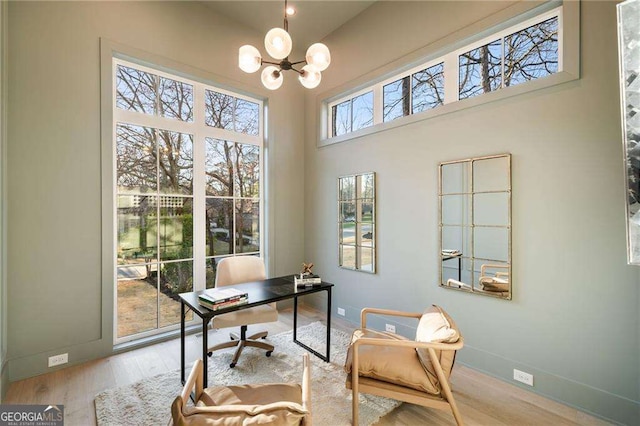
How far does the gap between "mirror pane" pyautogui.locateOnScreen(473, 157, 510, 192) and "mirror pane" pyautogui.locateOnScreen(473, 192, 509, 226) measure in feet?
0.19

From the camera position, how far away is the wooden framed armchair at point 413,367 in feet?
5.55

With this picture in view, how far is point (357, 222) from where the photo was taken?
3617 millimetres

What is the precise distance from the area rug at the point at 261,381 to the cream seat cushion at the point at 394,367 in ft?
1.18

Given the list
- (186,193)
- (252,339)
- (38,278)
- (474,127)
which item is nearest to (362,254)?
(252,339)

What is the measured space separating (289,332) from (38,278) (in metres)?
2.36

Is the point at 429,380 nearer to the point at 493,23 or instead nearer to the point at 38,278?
the point at 493,23

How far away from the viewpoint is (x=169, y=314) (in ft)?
10.7

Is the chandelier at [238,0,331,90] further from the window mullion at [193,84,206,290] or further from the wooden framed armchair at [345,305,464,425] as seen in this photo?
the wooden framed armchair at [345,305,464,425]

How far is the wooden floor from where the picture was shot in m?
1.94

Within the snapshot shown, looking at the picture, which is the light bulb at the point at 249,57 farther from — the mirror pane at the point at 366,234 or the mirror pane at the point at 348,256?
the mirror pane at the point at 348,256

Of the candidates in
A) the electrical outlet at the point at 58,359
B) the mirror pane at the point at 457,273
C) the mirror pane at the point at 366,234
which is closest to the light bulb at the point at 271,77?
the mirror pane at the point at 366,234

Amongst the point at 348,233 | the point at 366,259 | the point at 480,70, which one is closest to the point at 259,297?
the point at 366,259

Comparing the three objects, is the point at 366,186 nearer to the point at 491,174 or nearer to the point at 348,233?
the point at 348,233

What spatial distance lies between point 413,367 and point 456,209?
151 centimetres
